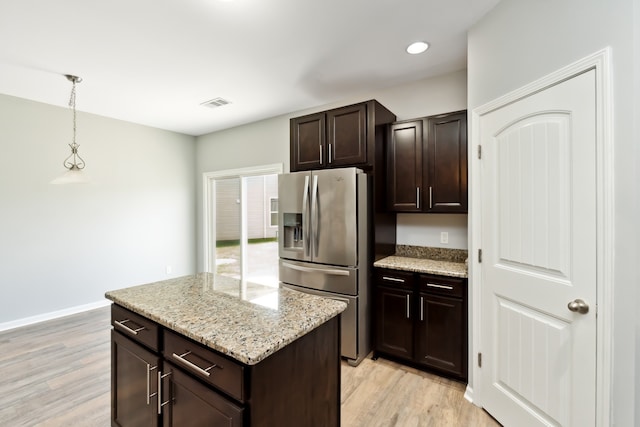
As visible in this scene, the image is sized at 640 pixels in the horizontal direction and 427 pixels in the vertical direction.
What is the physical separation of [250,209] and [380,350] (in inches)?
117

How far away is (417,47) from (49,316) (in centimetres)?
521

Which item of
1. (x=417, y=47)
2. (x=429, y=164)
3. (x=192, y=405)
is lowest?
(x=192, y=405)

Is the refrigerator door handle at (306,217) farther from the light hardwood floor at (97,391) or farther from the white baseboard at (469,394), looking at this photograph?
the white baseboard at (469,394)

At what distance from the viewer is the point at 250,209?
474cm

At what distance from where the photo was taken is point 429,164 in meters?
2.64

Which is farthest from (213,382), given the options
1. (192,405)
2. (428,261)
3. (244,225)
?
(244,225)

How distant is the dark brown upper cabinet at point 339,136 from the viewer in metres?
2.73

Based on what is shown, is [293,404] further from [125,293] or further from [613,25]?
[613,25]

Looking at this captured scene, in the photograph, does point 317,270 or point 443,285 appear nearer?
point 443,285

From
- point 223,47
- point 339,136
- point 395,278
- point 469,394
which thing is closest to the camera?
point 469,394

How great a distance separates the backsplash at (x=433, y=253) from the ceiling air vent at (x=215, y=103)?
2.72m

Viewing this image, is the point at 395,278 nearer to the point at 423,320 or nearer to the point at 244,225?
the point at 423,320

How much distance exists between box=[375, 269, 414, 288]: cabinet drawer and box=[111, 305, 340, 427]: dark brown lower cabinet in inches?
48.4

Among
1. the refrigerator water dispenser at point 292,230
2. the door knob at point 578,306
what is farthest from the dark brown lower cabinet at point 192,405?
the refrigerator water dispenser at point 292,230
